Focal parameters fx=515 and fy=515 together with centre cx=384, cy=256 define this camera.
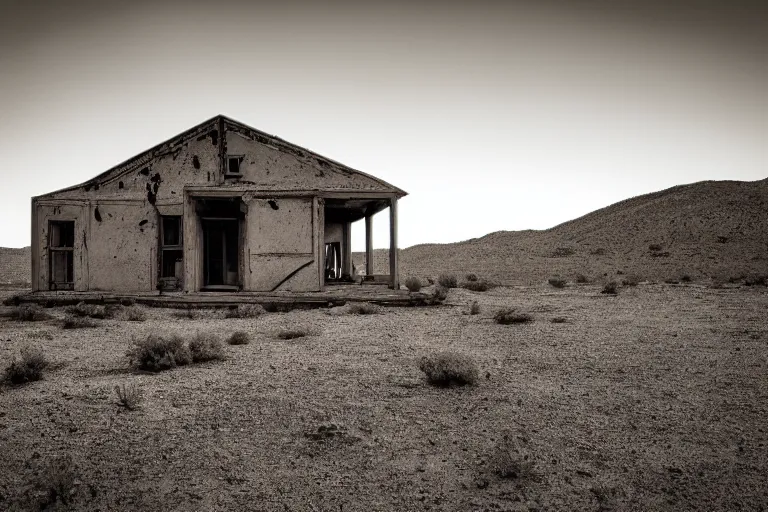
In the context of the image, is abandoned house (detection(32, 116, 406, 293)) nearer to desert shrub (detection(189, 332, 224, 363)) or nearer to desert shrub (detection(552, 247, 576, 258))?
desert shrub (detection(189, 332, 224, 363))

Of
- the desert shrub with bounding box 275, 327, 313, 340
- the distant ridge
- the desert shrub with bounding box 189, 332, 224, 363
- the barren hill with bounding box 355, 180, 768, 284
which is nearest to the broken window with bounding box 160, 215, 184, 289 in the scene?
the desert shrub with bounding box 275, 327, 313, 340

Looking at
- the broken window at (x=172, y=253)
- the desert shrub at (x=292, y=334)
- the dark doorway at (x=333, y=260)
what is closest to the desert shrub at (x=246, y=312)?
the desert shrub at (x=292, y=334)

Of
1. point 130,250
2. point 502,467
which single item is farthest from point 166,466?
point 130,250

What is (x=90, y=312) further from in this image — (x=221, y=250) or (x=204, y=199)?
(x=221, y=250)

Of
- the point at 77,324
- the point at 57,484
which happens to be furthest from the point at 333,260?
the point at 57,484

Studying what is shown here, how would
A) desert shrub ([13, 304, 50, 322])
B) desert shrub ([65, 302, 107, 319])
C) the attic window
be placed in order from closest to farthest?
1. desert shrub ([13, 304, 50, 322])
2. desert shrub ([65, 302, 107, 319])
3. the attic window

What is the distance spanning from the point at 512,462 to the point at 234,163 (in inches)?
498

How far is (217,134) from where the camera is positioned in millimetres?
14438

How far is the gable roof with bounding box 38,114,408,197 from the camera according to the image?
14.3 meters

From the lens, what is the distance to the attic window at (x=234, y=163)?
14.4m

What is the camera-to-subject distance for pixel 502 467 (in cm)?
359

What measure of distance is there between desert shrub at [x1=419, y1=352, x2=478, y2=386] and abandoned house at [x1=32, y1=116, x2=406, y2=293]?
896cm

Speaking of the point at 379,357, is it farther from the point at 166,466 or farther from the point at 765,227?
the point at 765,227

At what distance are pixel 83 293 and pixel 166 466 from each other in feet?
39.5
